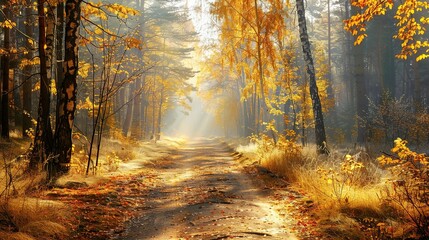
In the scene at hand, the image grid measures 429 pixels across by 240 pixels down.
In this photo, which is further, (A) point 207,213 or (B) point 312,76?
(B) point 312,76

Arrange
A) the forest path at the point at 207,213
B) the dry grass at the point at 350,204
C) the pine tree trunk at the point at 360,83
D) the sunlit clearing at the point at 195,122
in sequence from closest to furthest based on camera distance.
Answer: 1. the dry grass at the point at 350,204
2. the forest path at the point at 207,213
3. the pine tree trunk at the point at 360,83
4. the sunlit clearing at the point at 195,122

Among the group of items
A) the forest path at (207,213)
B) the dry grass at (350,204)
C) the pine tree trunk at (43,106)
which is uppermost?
the pine tree trunk at (43,106)

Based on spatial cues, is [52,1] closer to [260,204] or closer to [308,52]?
[260,204]

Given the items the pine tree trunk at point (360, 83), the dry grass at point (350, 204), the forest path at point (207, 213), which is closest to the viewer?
the dry grass at point (350, 204)

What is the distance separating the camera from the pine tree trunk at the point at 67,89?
8523 millimetres

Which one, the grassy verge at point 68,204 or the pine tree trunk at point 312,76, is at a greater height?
the pine tree trunk at point 312,76

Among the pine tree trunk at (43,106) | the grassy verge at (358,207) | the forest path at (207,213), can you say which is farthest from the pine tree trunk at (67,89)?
the grassy verge at (358,207)

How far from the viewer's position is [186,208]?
6.88m

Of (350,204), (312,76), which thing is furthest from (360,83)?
(350,204)

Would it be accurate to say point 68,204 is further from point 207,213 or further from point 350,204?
point 350,204

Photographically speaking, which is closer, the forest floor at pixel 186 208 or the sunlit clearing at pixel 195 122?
the forest floor at pixel 186 208

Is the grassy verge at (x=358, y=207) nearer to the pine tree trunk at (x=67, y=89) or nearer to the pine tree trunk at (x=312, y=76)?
the pine tree trunk at (x=312, y=76)

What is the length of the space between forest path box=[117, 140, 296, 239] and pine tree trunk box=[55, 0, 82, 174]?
93.2 inches

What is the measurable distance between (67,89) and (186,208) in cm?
432
